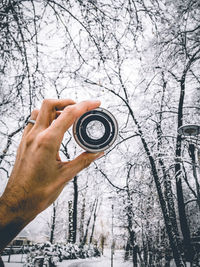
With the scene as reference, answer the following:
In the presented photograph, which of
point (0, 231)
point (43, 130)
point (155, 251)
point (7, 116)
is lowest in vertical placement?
point (155, 251)

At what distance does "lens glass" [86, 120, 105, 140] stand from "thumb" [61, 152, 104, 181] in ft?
0.41

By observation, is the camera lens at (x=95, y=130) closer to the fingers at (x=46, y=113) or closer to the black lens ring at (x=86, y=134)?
the black lens ring at (x=86, y=134)

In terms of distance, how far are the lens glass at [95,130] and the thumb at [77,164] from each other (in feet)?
0.41

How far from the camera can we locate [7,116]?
4.89 meters

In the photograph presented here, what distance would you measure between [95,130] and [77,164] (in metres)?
0.29

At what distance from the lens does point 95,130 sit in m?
1.21

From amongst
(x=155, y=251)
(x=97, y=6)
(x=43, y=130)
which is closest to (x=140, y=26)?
(x=97, y=6)

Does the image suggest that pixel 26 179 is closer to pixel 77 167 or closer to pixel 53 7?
pixel 77 167

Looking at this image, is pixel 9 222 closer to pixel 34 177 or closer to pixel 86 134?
pixel 34 177

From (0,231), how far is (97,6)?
10.4 feet

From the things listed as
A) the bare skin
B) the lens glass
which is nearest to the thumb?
the bare skin

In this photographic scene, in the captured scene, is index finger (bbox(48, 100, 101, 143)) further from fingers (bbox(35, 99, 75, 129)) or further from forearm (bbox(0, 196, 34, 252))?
forearm (bbox(0, 196, 34, 252))

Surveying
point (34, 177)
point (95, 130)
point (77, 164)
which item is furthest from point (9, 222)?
point (95, 130)

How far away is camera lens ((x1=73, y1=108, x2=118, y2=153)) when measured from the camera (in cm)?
114
